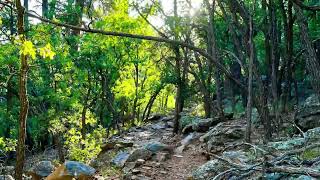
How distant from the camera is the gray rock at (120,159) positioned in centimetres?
1179

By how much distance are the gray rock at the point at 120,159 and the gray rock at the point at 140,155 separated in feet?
0.65

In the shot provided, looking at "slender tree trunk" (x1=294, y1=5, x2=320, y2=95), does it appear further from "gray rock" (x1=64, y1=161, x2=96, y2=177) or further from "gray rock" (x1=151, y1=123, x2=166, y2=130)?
"gray rock" (x1=151, y1=123, x2=166, y2=130)

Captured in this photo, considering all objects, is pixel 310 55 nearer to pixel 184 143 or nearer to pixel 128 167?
pixel 128 167

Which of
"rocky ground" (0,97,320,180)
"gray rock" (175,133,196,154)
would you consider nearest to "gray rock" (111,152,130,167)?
"rocky ground" (0,97,320,180)

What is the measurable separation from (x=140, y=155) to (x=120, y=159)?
66cm

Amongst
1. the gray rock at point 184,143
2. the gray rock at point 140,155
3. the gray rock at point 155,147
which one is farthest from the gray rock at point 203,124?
the gray rock at point 140,155

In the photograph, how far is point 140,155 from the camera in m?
12.0

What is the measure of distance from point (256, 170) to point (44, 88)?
13.7m

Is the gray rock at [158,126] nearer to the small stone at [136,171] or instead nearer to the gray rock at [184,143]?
the gray rock at [184,143]

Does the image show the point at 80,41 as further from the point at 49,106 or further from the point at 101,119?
the point at 101,119

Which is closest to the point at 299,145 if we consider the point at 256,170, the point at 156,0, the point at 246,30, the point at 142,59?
the point at 256,170

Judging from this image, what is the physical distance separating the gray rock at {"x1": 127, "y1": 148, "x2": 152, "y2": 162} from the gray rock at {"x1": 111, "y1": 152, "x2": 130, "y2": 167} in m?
0.20

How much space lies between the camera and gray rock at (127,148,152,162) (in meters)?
11.9

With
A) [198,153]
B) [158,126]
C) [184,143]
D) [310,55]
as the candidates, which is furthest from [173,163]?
[158,126]
